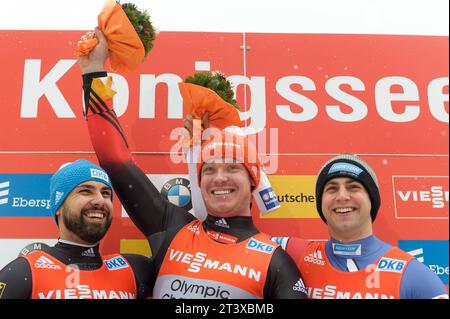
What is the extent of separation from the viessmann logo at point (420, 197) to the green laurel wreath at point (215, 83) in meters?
1.61

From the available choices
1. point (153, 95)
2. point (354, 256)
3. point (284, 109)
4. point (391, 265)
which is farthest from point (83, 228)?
point (284, 109)

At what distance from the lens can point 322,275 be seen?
8.89 feet

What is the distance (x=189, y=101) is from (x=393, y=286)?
1.86 meters

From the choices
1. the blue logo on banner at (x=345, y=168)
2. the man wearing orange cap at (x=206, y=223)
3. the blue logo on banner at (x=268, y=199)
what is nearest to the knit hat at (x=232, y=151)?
the man wearing orange cap at (x=206, y=223)

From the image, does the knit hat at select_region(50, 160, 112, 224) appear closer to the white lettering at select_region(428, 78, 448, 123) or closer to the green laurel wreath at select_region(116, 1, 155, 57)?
the green laurel wreath at select_region(116, 1, 155, 57)

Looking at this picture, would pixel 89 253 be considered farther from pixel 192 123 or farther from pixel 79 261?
pixel 192 123

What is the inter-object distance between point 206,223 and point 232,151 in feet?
1.66

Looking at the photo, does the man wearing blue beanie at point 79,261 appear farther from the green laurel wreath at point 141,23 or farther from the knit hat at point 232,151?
the green laurel wreath at point 141,23

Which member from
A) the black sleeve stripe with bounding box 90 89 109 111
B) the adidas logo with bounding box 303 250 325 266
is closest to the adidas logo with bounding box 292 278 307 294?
the adidas logo with bounding box 303 250 325 266

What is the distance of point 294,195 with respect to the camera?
3695 millimetres

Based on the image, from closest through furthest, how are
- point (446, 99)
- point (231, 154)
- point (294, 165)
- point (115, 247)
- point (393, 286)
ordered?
point (393, 286)
point (231, 154)
point (115, 247)
point (294, 165)
point (446, 99)

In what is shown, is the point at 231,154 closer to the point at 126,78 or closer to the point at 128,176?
the point at 128,176

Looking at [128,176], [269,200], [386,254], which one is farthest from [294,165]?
[128,176]

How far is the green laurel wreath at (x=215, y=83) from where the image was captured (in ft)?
11.0
